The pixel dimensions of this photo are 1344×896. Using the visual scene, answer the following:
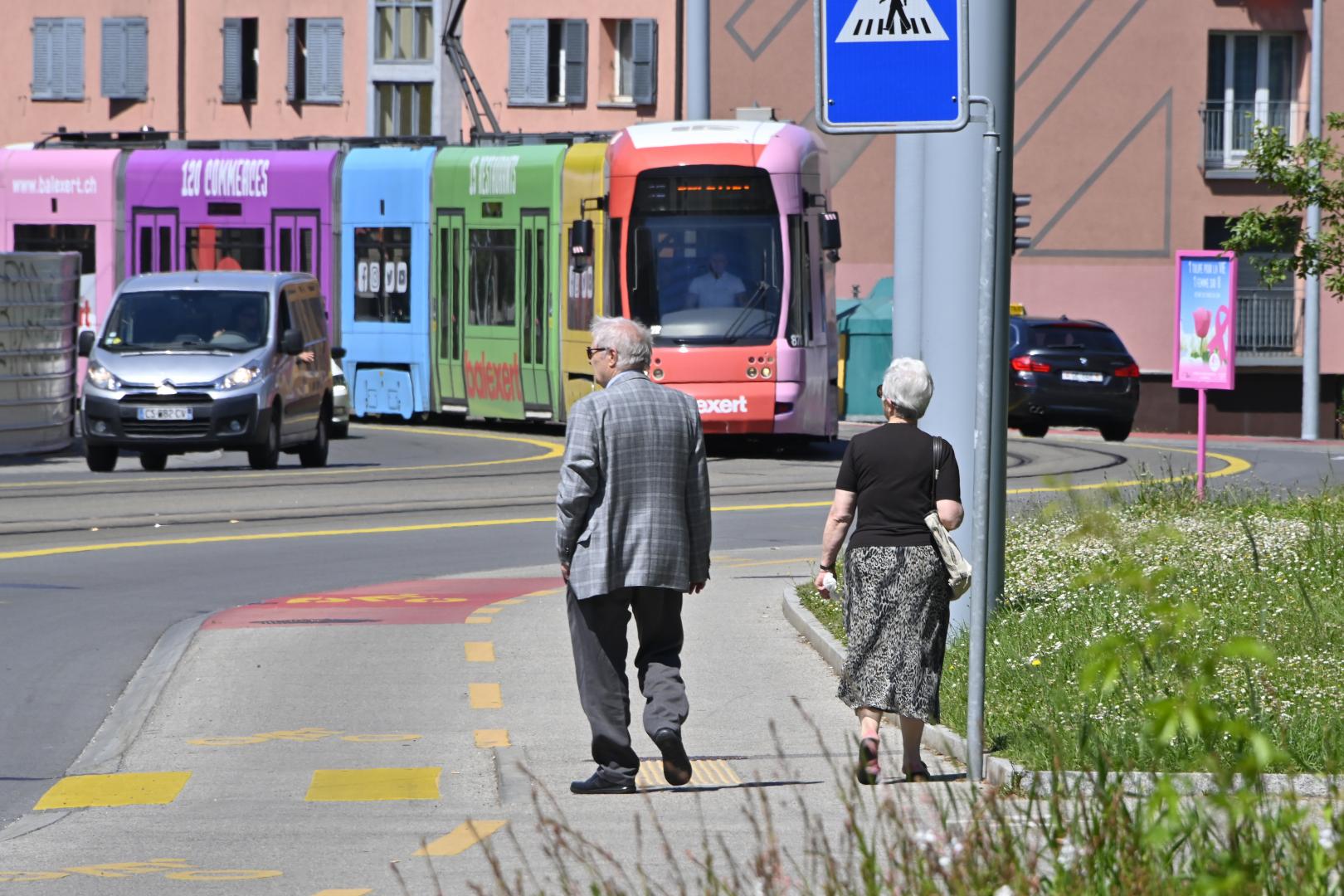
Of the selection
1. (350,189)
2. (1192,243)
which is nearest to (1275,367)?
(1192,243)

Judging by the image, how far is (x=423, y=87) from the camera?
182 ft

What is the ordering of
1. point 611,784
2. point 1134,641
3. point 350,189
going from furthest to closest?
1. point 350,189
2. point 611,784
3. point 1134,641

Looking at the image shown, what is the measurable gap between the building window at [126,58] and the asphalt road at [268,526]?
27741mm

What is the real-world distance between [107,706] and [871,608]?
12.2ft

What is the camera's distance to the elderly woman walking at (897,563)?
8.36m

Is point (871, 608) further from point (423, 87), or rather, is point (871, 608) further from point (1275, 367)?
point (423, 87)

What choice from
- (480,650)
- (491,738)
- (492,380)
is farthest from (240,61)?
(491,738)

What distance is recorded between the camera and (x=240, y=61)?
5516 centimetres

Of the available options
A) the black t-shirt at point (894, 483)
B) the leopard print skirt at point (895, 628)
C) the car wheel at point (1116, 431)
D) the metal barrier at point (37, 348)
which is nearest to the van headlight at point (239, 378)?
the metal barrier at point (37, 348)

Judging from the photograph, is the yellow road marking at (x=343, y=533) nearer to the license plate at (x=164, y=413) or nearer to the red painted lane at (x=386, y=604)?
the red painted lane at (x=386, y=604)

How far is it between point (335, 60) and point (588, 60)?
20.1ft

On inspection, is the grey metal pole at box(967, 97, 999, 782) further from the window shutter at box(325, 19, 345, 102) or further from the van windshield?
the window shutter at box(325, 19, 345, 102)

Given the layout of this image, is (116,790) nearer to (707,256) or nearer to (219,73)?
(707,256)

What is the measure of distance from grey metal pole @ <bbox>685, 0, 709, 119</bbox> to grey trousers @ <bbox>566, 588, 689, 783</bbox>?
22.3 meters
